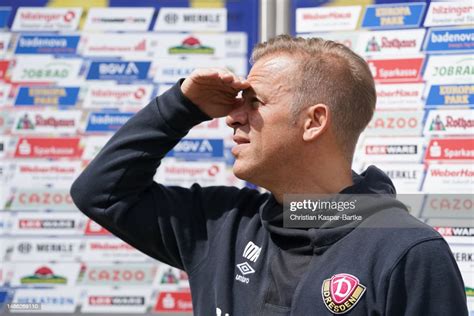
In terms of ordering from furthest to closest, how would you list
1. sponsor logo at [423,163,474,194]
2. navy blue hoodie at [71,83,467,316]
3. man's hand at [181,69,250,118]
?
sponsor logo at [423,163,474,194] → man's hand at [181,69,250,118] → navy blue hoodie at [71,83,467,316]

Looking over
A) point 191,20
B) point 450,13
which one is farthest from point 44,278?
point 450,13

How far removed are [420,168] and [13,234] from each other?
75.4 inches

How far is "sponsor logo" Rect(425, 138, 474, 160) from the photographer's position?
3.36m

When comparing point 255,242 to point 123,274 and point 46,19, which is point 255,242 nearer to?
point 123,274

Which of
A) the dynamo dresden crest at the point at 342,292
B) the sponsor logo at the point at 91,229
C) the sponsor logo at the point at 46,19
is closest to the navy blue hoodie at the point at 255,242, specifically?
the dynamo dresden crest at the point at 342,292

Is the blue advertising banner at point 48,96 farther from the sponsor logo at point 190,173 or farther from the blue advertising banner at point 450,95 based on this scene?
the blue advertising banner at point 450,95

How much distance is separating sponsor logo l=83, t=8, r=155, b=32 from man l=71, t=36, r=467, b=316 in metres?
1.31

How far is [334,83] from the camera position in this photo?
89.7 inches

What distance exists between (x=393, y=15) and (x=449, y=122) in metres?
0.54

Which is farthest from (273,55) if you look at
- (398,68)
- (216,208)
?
(398,68)

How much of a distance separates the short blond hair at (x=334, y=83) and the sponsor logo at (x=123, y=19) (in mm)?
1475

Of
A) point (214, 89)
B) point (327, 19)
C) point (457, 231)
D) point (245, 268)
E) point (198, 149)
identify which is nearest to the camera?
point (245, 268)

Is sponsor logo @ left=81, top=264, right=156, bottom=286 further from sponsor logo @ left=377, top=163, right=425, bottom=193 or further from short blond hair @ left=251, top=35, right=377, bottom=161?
short blond hair @ left=251, top=35, right=377, bottom=161

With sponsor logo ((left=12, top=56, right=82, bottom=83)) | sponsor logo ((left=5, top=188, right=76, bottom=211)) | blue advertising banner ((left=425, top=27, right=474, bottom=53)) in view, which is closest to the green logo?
sponsor logo ((left=5, top=188, right=76, bottom=211))
